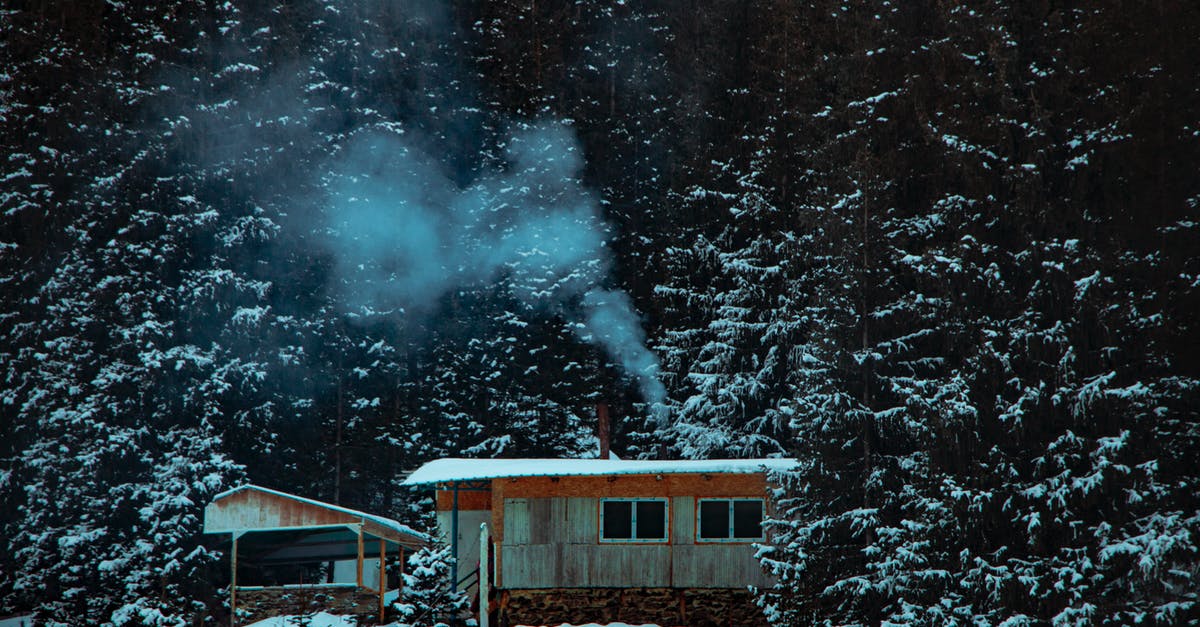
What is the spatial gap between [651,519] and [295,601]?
777cm

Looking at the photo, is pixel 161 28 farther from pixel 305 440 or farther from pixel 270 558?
pixel 270 558

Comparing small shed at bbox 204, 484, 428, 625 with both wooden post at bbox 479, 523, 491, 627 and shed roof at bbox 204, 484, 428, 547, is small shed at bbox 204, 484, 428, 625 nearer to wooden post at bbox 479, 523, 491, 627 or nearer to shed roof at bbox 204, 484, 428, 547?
shed roof at bbox 204, 484, 428, 547

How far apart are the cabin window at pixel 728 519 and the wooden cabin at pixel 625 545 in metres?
0.02

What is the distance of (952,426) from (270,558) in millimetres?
17754

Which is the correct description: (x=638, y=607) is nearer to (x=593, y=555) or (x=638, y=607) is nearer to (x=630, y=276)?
(x=593, y=555)

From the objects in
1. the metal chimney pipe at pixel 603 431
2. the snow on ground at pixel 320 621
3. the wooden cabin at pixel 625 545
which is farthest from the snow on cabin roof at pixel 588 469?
the metal chimney pipe at pixel 603 431

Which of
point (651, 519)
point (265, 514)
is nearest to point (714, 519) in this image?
point (651, 519)

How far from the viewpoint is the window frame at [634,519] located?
25891 mm

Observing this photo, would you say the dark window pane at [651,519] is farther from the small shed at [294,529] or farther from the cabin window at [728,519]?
the small shed at [294,529]

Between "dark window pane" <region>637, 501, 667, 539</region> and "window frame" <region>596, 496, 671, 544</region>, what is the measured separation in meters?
0.02

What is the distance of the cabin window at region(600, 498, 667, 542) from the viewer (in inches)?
1021

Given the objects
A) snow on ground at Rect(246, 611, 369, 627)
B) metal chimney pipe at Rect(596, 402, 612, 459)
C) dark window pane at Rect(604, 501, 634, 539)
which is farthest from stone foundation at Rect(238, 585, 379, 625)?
metal chimney pipe at Rect(596, 402, 612, 459)

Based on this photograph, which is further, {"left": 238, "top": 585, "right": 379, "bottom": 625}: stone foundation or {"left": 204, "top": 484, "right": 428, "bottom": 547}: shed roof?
{"left": 238, "top": 585, "right": 379, "bottom": 625}: stone foundation

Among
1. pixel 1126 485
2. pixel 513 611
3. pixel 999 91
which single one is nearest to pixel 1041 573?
pixel 1126 485
